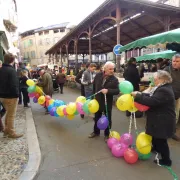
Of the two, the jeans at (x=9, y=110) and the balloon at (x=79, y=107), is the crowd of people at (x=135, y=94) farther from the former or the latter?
the balloon at (x=79, y=107)

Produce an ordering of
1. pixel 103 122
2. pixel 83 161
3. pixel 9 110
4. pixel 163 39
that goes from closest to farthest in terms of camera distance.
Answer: pixel 83 161, pixel 103 122, pixel 9 110, pixel 163 39

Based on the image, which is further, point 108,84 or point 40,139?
point 40,139

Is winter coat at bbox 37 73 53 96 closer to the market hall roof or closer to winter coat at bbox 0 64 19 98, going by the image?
winter coat at bbox 0 64 19 98

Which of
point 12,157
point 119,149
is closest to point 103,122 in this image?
point 119,149

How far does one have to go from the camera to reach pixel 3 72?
4.14 meters

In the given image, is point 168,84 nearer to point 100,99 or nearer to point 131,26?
point 100,99

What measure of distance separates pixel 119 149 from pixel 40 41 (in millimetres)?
56381

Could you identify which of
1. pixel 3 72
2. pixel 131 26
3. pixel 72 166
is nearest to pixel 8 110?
pixel 3 72

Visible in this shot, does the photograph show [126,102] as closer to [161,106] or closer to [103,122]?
[161,106]

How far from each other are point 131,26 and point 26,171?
40.6 feet

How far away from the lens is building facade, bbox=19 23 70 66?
5372 centimetres

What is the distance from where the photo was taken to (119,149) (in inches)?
136

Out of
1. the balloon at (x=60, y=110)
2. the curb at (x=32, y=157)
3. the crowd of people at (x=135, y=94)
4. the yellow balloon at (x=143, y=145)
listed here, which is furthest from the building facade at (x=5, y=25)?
the yellow balloon at (x=143, y=145)

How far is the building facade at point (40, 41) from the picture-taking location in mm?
53719
